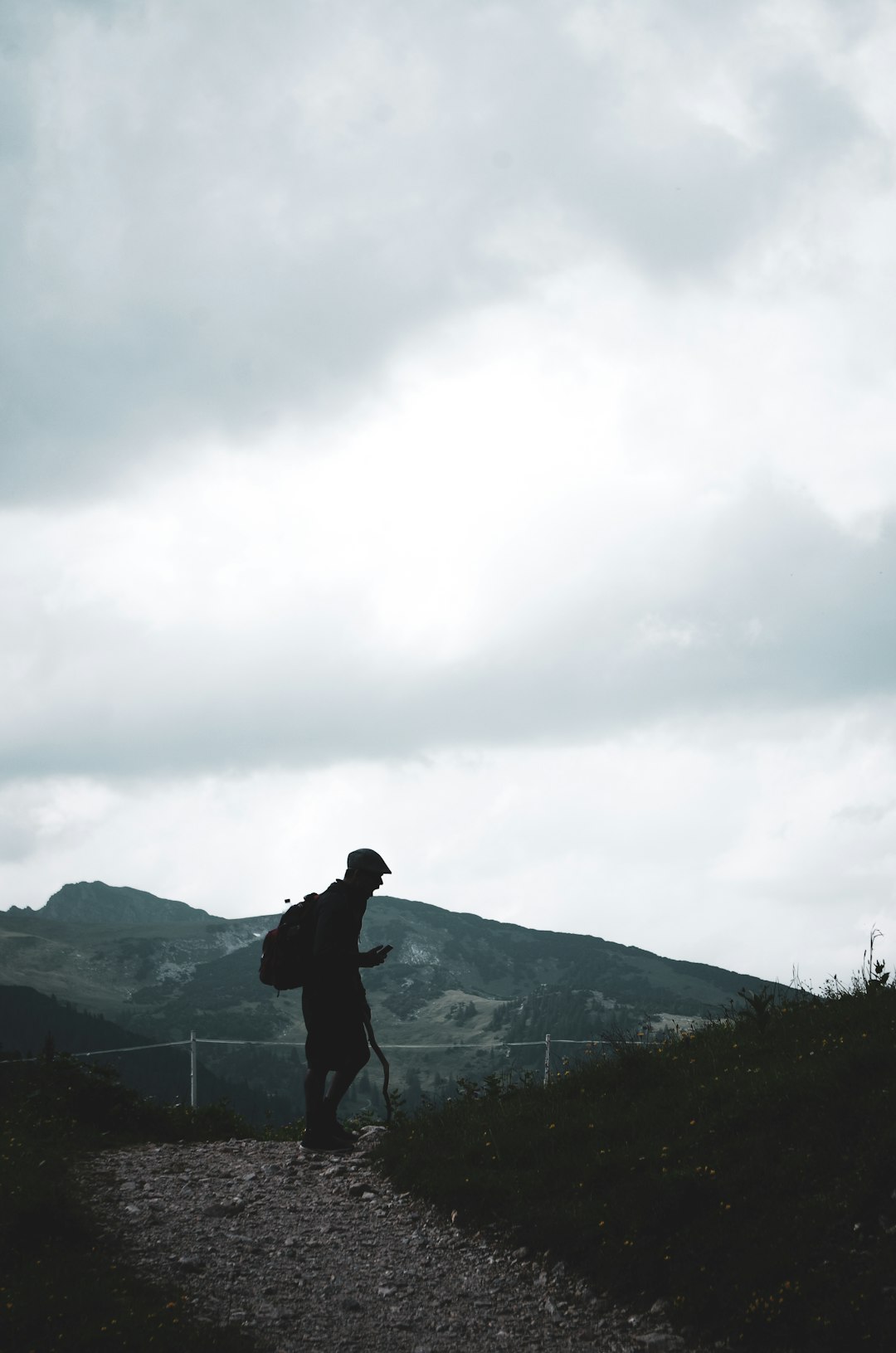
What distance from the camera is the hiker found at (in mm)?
11234

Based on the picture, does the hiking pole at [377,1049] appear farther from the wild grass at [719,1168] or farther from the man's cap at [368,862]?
the man's cap at [368,862]

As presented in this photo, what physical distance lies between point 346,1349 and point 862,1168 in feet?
12.0

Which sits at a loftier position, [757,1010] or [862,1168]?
[757,1010]

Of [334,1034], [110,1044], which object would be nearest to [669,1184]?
[334,1034]

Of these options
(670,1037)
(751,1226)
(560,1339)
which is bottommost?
(560,1339)

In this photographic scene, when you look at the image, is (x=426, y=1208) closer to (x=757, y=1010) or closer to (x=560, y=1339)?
(x=560, y=1339)

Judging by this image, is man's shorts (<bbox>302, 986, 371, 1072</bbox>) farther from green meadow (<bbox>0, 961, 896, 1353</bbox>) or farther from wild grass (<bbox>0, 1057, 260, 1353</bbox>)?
wild grass (<bbox>0, 1057, 260, 1353</bbox>)

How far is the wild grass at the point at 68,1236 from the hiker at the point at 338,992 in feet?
8.10

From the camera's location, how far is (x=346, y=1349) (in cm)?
701

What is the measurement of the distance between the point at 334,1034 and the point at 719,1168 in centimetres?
433

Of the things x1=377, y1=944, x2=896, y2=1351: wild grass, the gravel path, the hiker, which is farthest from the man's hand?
the gravel path

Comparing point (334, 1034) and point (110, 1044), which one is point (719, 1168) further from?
point (110, 1044)

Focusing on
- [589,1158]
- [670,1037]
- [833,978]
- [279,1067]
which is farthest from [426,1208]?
[279,1067]

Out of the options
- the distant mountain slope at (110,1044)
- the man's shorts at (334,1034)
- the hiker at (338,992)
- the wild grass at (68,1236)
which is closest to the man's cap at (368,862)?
the hiker at (338,992)
